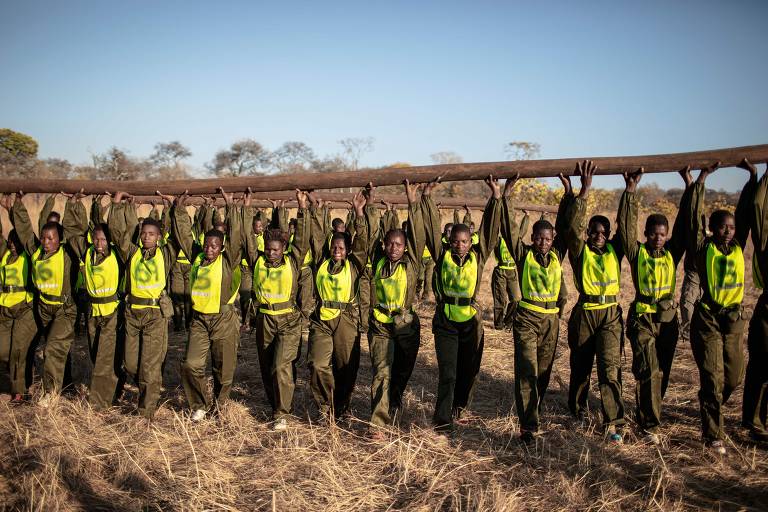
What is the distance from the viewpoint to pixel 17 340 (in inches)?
237

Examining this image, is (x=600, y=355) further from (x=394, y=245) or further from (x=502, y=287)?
(x=502, y=287)

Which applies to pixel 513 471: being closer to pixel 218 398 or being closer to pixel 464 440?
pixel 464 440

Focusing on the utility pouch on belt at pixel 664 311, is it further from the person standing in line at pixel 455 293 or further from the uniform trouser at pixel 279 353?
the uniform trouser at pixel 279 353

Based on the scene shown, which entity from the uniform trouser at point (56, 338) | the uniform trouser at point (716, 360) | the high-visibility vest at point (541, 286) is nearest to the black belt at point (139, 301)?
the uniform trouser at point (56, 338)

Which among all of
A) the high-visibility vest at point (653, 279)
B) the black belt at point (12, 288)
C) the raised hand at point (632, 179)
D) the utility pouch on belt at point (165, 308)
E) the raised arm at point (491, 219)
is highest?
the raised hand at point (632, 179)

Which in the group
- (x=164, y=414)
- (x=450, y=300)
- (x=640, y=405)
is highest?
(x=450, y=300)

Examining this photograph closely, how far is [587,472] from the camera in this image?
409cm

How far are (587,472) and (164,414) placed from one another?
4418 millimetres

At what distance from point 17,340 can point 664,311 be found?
7.18 m

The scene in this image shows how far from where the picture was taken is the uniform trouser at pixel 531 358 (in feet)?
16.5

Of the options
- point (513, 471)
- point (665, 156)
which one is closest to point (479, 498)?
point (513, 471)

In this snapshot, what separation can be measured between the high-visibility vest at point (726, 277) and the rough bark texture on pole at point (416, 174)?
0.92 m

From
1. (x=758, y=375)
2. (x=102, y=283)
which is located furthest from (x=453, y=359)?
(x=102, y=283)

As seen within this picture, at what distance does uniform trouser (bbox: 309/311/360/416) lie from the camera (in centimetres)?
543
